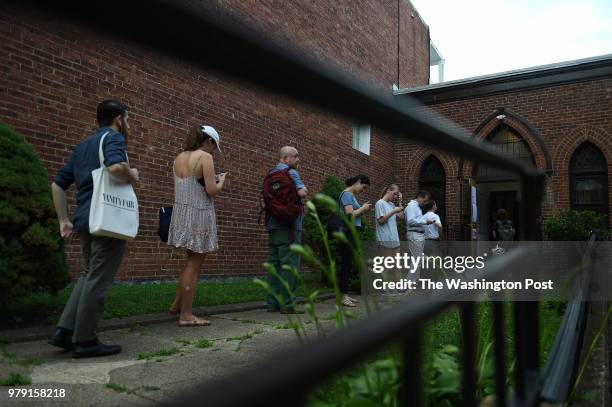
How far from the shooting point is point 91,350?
2.96 meters

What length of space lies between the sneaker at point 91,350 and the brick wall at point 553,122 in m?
10.2

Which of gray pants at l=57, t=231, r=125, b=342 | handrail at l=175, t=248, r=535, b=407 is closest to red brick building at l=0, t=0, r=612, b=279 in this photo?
handrail at l=175, t=248, r=535, b=407

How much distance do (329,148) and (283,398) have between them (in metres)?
11.3

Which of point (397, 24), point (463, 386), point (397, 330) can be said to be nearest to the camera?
point (397, 330)

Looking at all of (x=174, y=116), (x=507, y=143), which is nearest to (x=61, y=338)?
(x=174, y=116)

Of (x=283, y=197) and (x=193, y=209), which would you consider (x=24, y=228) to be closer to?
(x=193, y=209)

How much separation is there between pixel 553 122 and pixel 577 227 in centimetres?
343

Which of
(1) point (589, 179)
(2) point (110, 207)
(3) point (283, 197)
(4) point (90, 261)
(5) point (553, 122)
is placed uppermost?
(5) point (553, 122)

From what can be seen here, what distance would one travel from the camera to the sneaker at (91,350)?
2943 mm

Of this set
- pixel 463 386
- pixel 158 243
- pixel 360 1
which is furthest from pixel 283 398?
pixel 360 1

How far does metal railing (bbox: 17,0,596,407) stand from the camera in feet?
0.94

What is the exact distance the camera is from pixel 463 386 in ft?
2.69

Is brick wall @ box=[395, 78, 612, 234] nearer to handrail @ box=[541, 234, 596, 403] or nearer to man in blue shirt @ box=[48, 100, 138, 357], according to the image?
man in blue shirt @ box=[48, 100, 138, 357]

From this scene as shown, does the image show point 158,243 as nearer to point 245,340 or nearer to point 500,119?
point 245,340
